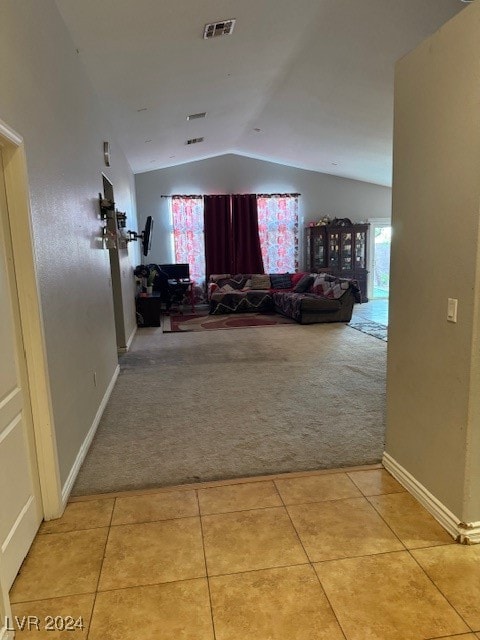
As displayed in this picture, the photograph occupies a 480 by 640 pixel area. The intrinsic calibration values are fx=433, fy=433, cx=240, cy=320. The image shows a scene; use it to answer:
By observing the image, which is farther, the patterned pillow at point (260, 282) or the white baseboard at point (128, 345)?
the patterned pillow at point (260, 282)

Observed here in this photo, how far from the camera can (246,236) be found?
9.52m

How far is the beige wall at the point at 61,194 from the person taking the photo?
2.03m

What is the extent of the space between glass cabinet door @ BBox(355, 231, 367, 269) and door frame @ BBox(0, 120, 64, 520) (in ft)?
27.9

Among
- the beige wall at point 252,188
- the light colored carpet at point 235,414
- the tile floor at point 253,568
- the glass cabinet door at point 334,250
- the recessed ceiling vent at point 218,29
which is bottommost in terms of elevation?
the tile floor at point 253,568

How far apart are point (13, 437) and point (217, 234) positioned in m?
7.93

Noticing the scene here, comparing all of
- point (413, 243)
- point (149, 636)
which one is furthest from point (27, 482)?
point (413, 243)

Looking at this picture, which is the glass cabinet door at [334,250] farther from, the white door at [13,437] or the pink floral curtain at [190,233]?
the white door at [13,437]

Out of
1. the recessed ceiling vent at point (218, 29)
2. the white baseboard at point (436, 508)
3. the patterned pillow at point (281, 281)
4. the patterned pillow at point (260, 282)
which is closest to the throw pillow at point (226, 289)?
the patterned pillow at point (260, 282)

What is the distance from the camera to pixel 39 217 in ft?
7.09

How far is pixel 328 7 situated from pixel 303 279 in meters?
5.22

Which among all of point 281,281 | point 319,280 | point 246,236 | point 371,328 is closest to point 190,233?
point 246,236

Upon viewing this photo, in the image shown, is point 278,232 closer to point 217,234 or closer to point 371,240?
point 217,234

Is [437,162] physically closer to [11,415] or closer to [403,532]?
[403,532]

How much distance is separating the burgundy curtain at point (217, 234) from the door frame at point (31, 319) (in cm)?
750
